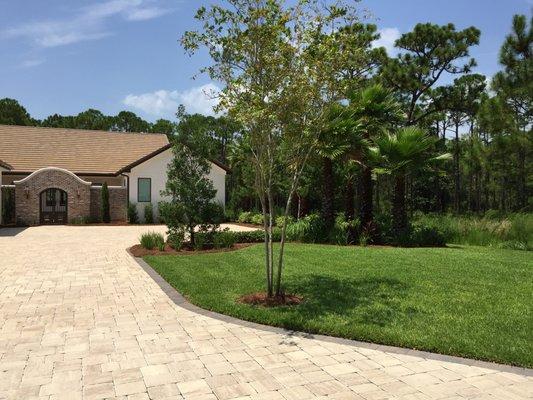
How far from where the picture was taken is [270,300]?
7762 millimetres

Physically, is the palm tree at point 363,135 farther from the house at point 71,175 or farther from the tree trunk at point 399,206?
the house at point 71,175

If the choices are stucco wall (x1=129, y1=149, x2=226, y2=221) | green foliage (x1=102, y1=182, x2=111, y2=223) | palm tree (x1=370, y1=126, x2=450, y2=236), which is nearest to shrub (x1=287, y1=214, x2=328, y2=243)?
palm tree (x1=370, y1=126, x2=450, y2=236)

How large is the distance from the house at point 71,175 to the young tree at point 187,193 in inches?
365

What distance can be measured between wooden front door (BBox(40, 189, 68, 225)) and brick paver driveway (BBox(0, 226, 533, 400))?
20355 mm

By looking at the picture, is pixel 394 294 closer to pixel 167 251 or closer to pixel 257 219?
pixel 167 251

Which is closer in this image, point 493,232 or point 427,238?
point 427,238

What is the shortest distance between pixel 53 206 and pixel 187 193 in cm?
1743

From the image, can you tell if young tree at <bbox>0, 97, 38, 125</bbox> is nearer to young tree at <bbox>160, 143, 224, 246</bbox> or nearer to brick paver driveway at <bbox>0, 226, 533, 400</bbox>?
young tree at <bbox>160, 143, 224, 246</bbox>

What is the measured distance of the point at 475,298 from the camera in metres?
7.87

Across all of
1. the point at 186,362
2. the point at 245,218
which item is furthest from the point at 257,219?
the point at 186,362

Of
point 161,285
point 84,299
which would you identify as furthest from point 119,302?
point 161,285

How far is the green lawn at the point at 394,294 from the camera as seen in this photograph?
234 inches

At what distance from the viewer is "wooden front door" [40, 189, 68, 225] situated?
27.0 metres

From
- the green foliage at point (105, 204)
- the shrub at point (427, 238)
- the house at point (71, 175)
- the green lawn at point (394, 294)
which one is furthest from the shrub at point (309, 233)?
the green foliage at point (105, 204)
